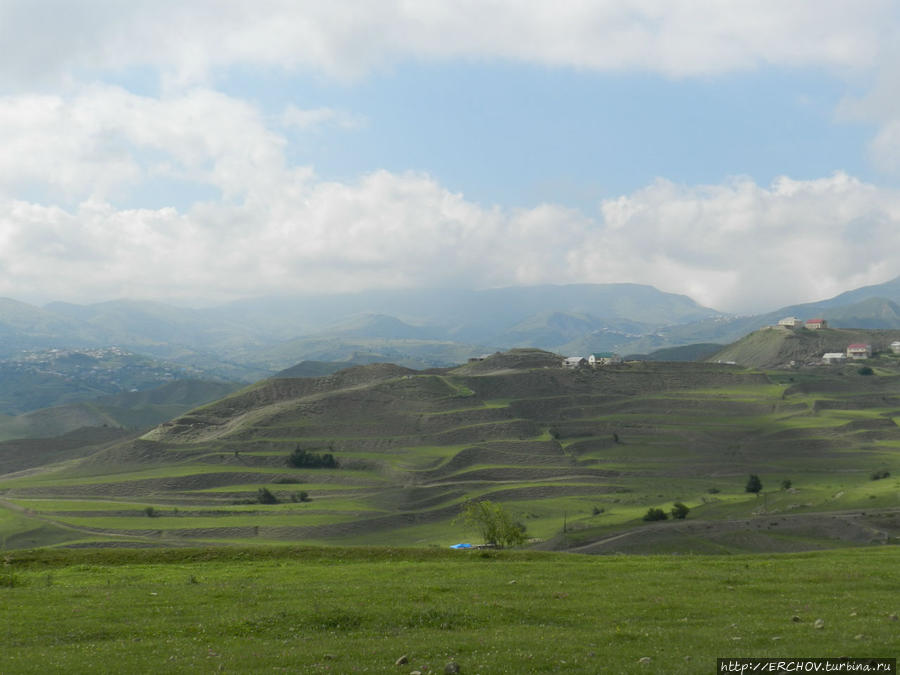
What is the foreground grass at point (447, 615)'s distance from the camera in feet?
58.8

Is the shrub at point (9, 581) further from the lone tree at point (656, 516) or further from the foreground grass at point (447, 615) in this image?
the lone tree at point (656, 516)

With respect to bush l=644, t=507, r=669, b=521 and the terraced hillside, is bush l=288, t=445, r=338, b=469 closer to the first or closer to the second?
the terraced hillside

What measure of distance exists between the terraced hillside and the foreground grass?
44814 mm

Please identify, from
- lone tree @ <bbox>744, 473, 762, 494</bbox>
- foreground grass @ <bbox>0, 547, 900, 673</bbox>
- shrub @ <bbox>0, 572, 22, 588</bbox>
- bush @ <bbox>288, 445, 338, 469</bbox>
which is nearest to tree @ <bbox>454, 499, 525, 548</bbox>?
foreground grass @ <bbox>0, 547, 900, 673</bbox>

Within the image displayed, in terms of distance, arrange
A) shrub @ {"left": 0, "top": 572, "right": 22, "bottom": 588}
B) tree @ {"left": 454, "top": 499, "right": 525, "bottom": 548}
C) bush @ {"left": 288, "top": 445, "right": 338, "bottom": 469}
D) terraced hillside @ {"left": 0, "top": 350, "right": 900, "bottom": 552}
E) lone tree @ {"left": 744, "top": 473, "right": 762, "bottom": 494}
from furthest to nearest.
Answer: bush @ {"left": 288, "top": 445, "right": 338, "bottom": 469} → lone tree @ {"left": 744, "top": 473, "right": 762, "bottom": 494} → terraced hillside @ {"left": 0, "top": 350, "right": 900, "bottom": 552} → tree @ {"left": 454, "top": 499, "right": 525, "bottom": 548} → shrub @ {"left": 0, "top": 572, "right": 22, "bottom": 588}

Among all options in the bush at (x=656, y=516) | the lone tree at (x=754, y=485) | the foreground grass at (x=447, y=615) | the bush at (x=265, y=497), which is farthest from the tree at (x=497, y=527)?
the lone tree at (x=754, y=485)

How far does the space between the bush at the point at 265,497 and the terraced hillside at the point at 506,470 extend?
273mm

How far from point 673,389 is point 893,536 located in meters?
126

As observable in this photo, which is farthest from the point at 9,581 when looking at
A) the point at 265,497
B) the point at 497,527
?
the point at 265,497

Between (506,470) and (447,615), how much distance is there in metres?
115

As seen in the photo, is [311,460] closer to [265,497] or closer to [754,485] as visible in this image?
[265,497]

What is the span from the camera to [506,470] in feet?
445

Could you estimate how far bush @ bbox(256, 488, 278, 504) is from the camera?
408ft

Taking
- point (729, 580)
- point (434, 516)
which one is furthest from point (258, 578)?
point (434, 516)
